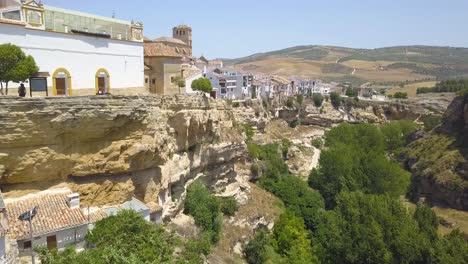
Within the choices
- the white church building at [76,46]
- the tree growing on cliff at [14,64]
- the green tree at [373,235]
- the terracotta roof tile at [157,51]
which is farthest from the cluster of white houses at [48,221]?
the green tree at [373,235]

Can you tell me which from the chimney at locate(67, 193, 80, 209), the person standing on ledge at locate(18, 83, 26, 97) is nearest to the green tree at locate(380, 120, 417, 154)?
the chimney at locate(67, 193, 80, 209)

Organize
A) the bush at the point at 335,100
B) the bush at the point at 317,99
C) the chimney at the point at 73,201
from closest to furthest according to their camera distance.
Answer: the chimney at the point at 73,201
the bush at the point at 317,99
the bush at the point at 335,100

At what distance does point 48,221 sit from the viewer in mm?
16625

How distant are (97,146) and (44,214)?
4.63 meters

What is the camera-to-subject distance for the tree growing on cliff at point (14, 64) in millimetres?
17734

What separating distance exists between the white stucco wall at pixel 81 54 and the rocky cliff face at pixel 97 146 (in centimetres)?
280

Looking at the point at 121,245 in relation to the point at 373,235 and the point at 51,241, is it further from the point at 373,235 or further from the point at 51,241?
the point at 373,235

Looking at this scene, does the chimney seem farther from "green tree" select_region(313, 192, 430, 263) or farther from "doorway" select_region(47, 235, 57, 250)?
"green tree" select_region(313, 192, 430, 263)

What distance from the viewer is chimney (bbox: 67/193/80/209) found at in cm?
1800

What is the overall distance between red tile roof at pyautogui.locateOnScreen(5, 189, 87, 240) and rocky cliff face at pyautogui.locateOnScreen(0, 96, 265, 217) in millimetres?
759

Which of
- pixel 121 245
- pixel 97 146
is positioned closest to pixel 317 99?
pixel 97 146

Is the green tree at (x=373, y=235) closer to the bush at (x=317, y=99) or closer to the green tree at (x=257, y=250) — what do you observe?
the green tree at (x=257, y=250)

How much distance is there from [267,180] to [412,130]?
1485 inches

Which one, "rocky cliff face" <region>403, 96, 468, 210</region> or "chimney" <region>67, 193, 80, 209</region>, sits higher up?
"chimney" <region>67, 193, 80, 209</region>
